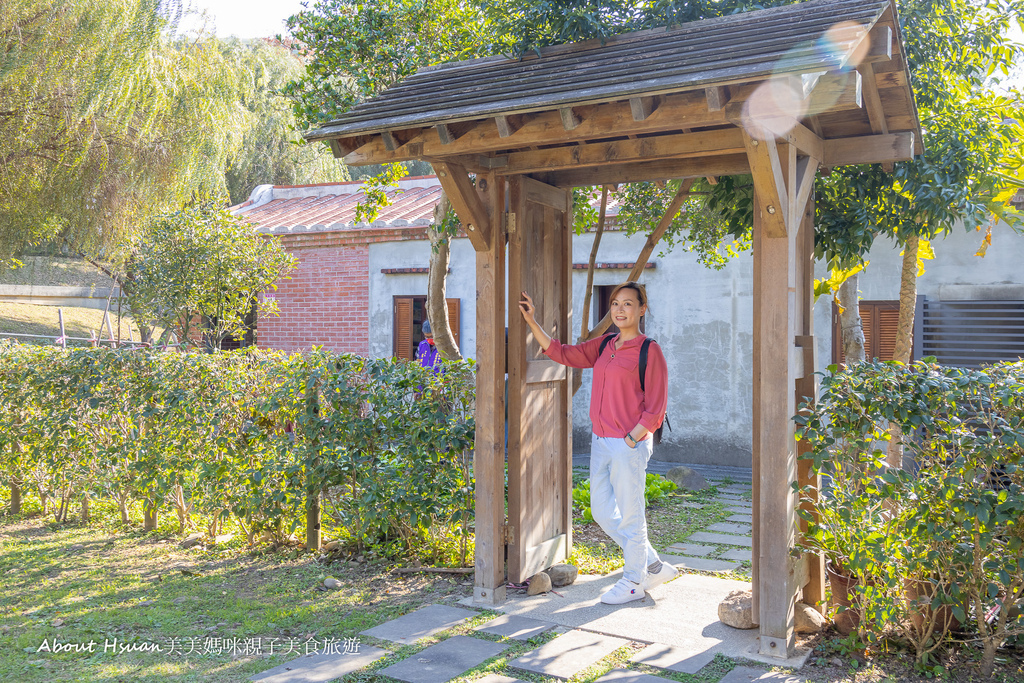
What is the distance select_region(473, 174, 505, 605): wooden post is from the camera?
4945 millimetres

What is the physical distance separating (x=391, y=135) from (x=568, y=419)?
2.41 meters

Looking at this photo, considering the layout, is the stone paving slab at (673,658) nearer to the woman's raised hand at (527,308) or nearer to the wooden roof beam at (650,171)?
the woman's raised hand at (527,308)

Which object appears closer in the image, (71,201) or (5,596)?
(5,596)

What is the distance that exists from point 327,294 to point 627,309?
952 cm

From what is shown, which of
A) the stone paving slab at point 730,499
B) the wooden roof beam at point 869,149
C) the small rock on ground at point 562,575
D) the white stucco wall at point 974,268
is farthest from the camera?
the white stucco wall at point 974,268

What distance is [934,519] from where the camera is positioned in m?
3.75

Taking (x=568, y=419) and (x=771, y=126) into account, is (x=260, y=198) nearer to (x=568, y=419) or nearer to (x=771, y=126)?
(x=568, y=419)

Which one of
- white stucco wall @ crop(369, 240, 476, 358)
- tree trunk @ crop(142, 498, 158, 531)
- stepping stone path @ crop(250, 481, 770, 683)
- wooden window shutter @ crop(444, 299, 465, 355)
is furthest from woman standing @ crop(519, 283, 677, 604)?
wooden window shutter @ crop(444, 299, 465, 355)

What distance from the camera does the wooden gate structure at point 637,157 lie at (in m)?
3.75

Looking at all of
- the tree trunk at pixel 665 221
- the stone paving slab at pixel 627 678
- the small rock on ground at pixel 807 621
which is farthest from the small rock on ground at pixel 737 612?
the tree trunk at pixel 665 221

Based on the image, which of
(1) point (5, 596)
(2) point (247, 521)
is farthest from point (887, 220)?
(1) point (5, 596)

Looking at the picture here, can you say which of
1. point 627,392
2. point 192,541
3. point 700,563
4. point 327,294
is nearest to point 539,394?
point 627,392

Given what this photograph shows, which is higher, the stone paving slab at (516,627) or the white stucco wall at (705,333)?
the white stucco wall at (705,333)

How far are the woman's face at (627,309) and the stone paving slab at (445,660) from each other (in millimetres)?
1993
